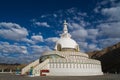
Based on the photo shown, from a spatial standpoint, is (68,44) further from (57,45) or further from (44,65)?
(44,65)

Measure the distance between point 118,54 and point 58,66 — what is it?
104024 mm

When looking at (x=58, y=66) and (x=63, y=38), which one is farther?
(x=63, y=38)

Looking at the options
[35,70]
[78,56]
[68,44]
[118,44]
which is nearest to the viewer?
[35,70]

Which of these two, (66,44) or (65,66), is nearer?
(65,66)

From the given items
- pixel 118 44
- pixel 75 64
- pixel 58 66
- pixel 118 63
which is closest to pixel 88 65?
pixel 75 64

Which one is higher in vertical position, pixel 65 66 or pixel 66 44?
pixel 66 44

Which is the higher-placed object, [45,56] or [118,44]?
[118,44]

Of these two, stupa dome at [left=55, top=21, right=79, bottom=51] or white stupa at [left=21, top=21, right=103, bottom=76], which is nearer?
white stupa at [left=21, top=21, right=103, bottom=76]

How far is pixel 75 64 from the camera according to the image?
52.8 m

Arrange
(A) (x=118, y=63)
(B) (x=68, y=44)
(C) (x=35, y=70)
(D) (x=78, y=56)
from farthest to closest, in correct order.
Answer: (A) (x=118, y=63), (B) (x=68, y=44), (D) (x=78, y=56), (C) (x=35, y=70)

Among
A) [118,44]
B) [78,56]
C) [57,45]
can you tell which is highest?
[118,44]

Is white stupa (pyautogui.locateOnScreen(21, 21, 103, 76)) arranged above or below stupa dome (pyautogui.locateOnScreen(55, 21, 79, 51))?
below

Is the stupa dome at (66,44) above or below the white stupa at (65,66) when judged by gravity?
above

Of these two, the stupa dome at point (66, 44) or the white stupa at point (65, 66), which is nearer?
the white stupa at point (65, 66)
